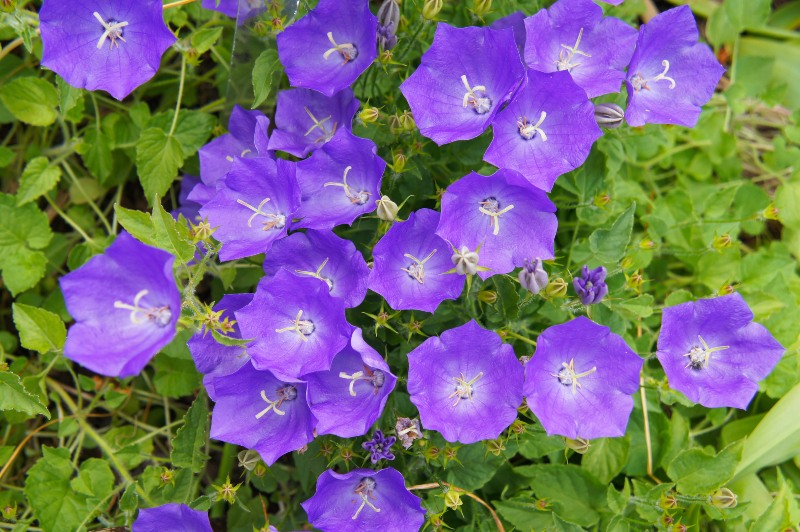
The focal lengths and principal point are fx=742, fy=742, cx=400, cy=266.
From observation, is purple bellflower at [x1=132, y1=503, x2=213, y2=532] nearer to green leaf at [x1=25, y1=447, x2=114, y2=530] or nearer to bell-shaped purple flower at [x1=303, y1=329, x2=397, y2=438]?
green leaf at [x1=25, y1=447, x2=114, y2=530]

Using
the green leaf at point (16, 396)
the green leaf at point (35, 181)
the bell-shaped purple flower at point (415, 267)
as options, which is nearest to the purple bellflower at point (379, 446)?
the bell-shaped purple flower at point (415, 267)

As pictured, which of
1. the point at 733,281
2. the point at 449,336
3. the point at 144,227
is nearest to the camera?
the point at 144,227

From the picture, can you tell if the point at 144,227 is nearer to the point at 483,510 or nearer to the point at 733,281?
the point at 483,510

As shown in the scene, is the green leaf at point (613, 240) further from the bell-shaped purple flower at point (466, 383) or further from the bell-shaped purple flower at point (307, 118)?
the bell-shaped purple flower at point (307, 118)

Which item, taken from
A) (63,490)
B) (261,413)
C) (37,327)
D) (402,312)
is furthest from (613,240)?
(63,490)

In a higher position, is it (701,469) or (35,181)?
(35,181)

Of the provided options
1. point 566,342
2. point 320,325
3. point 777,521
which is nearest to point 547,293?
point 566,342

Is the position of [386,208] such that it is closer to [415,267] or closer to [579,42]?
[415,267]
